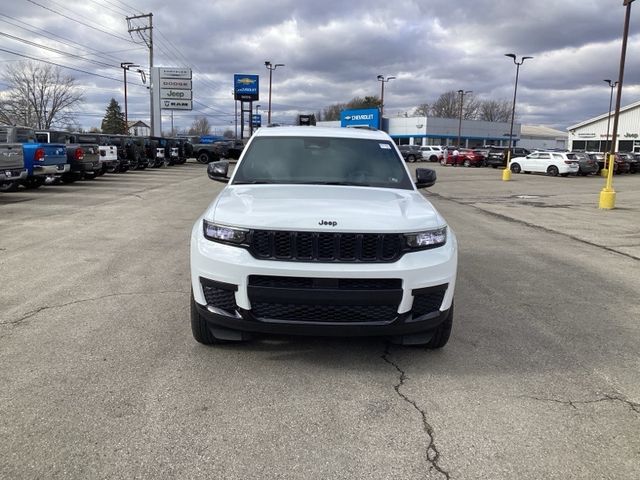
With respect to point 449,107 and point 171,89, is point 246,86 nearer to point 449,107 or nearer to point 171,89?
point 171,89

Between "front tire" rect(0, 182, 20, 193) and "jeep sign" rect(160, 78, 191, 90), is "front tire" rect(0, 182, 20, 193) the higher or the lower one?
the lower one

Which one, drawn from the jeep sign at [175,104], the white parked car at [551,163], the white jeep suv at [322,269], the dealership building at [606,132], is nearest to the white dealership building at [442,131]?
the dealership building at [606,132]

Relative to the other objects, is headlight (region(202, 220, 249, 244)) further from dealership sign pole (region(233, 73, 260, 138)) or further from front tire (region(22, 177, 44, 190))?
dealership sign pole (region(233, 73, 260, 138))

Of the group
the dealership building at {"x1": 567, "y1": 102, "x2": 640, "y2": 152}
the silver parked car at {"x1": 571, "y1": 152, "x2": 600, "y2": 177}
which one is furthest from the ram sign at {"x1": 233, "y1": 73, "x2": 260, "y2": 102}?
the dealership building at {"x1": 567, "y1": 102, "x2": 640, "y2": 152}

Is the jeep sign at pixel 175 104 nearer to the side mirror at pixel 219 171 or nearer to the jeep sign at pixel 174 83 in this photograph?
the jeep sign at pixel 174 83

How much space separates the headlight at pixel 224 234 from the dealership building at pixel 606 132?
2555 inches

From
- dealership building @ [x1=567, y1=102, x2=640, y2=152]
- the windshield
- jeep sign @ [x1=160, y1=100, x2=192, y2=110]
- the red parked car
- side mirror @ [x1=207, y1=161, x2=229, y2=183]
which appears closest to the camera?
the windshield

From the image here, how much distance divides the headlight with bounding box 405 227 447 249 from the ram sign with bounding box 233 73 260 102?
58454 millimetres

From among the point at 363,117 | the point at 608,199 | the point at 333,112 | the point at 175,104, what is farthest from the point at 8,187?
the point at 333,112

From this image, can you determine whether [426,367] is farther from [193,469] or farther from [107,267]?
[107,267]

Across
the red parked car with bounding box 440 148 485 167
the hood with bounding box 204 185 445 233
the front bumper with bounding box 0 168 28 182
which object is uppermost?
the red parked car with bounding box 440 148 485 167

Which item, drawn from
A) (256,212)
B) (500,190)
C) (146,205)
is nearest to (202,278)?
(256,212)

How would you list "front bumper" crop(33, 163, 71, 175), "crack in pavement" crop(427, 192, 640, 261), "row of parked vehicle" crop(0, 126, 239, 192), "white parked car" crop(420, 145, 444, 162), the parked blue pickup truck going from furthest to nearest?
"white parked car" crop(420, 145, 444, 162) < "front bumper" crop(33, 163, 71, 175) < the parked blue pickup truck < "row of parked vehicle" crop(0, 126, 239, 192) < "crack in pavement" crop(427, 192, 640, 261)

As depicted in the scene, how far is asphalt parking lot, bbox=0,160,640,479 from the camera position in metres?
2.82
